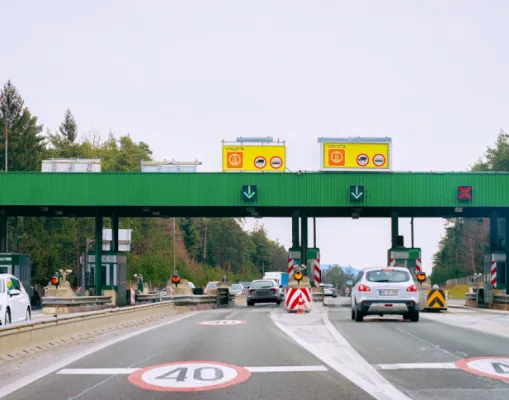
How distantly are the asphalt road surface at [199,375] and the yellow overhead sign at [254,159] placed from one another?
2597cm

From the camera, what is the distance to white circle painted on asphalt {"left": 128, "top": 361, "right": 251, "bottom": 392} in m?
8.68

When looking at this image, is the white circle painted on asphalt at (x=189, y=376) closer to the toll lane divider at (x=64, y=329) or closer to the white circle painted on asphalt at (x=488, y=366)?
the toll lane divider at (x=64, y=329)

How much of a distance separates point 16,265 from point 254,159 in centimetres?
1387

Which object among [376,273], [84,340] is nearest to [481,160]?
[376,273]

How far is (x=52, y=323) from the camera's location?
14125 mm

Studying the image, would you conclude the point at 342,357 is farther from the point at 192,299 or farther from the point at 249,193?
the point at 249,193

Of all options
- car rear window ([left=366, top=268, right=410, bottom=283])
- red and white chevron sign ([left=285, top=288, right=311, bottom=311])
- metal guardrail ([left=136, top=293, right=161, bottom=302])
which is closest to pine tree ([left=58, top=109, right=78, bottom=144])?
metal guardrail ([left=136, top=293, right=161, bottom=302])

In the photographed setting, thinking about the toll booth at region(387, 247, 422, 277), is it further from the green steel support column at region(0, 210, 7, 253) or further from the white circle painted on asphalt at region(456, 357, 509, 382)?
the white circle painted on asphalt at region(456, 357, 509, 382)

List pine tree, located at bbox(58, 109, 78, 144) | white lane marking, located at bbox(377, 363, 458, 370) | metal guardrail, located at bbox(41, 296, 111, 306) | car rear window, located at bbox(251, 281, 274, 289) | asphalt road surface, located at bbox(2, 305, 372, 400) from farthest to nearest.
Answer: pine tree, located at bbox(58, 109, 78, 144)
car rear window, located at bbox(251, 281, 274, 289)
metal guardrail, located at bbox(41, 296, 111, 306)
white lane marking, located at bbox(377, 363, 458, 370)
asphalt road surface, located at bbox(2, 305, 372, 400)

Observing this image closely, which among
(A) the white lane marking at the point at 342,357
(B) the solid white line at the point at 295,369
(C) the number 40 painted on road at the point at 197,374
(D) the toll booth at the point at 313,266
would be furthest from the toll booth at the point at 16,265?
(B) the solid white line at the point at 295,369

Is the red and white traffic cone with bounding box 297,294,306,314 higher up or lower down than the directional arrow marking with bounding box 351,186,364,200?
lower down

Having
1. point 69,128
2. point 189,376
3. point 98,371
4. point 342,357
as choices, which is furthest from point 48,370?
point 69,128

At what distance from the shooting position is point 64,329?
14.8 metres

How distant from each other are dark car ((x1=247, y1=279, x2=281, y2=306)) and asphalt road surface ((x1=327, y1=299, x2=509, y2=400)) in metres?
24.3
